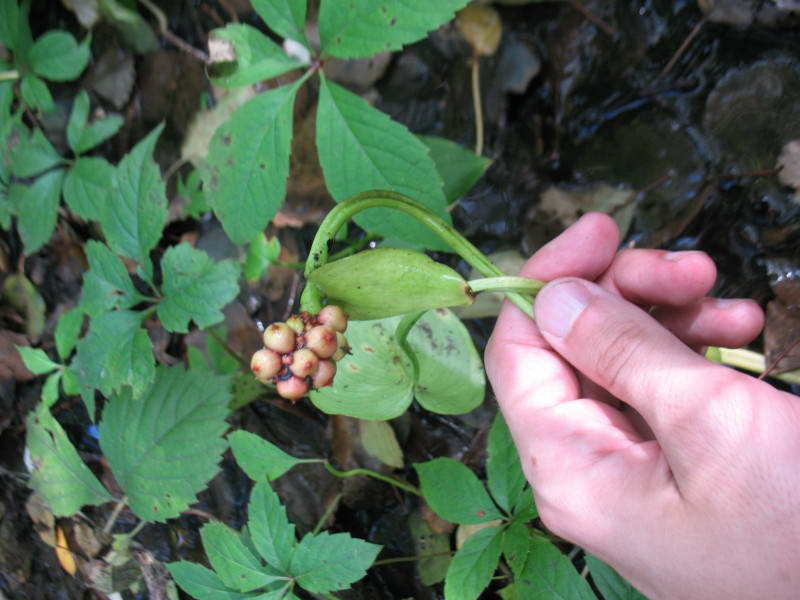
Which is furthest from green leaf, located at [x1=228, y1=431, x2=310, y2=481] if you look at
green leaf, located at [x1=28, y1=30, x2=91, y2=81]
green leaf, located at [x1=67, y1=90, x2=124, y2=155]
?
green leaf, located at [x1=28, y1=30, x2=91, y2=81]

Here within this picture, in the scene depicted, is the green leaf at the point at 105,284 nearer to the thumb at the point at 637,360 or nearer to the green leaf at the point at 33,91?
the green leaf at the point at 33,91

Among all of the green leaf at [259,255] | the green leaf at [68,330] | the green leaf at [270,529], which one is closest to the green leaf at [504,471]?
the green leaf at [270,529]

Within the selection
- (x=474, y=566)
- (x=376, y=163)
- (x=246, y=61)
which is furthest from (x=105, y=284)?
(x=474, y=566)

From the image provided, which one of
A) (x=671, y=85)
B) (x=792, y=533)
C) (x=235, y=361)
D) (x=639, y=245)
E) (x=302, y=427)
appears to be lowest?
(x=302, y=427)

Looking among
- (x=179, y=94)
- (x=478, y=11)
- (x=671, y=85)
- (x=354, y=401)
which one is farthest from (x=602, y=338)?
(x=179, y=94)

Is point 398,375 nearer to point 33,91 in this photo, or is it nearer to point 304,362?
point 304,362

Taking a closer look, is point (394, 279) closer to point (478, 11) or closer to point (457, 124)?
point (457, 124)

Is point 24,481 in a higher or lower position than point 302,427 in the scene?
lower
